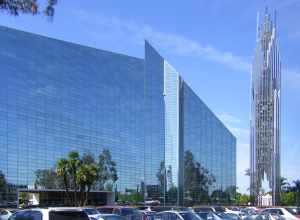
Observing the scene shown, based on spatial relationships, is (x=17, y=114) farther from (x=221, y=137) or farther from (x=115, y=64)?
(x=221, y=137)

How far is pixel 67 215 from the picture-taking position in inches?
582

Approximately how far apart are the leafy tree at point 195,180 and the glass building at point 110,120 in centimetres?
21

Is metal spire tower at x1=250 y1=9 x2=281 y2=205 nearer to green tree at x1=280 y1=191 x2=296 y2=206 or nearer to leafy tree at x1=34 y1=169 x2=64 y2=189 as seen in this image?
green tree at x1=280 y1=191 x2=296 y2=206

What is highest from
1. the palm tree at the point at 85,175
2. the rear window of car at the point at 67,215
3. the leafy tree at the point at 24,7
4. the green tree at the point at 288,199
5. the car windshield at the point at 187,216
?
the leafy tree at the point at 24,7

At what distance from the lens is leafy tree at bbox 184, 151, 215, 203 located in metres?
121

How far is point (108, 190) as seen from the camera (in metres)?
109

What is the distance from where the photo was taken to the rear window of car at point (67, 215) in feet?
47.6

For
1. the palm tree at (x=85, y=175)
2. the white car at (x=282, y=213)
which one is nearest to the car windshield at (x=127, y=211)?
the white car at (x=282, y=213)

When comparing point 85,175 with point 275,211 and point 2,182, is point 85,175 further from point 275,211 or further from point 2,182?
point 275,211

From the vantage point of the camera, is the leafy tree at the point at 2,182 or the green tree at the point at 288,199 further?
the green tree at the point at 288,199

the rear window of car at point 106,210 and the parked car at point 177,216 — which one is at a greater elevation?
the parked car at point 177,216

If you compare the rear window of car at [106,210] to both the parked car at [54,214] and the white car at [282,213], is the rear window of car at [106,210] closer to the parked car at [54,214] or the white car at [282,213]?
the white car at [282,213]

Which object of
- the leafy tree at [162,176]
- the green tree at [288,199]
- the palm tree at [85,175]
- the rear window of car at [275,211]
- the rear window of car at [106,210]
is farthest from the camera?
the green tree at [288,199]

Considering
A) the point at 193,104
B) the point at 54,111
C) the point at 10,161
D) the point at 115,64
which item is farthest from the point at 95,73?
the point at 10,161
